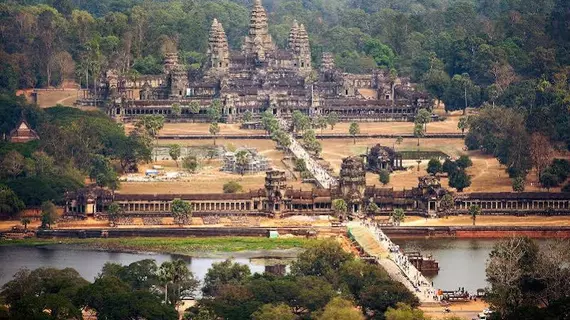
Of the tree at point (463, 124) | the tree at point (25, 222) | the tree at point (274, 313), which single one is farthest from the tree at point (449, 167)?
the tree at point (274, 313)

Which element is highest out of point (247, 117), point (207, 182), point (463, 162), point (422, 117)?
point (422, 117)

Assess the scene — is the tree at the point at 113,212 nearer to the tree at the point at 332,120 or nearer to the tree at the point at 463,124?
the tree at the point at 463,124

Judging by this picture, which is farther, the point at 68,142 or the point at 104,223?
the point at 68,142

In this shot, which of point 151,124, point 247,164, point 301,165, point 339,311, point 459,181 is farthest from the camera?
point 151,124

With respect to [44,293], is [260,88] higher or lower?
higher

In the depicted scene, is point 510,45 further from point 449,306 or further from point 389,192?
point 449,306

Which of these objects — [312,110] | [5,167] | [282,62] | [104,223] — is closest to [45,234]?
[104,223]

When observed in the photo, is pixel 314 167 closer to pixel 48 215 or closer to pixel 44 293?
pixel 48 215

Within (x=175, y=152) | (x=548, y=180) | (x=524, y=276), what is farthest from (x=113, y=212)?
(x=524, y=276)
